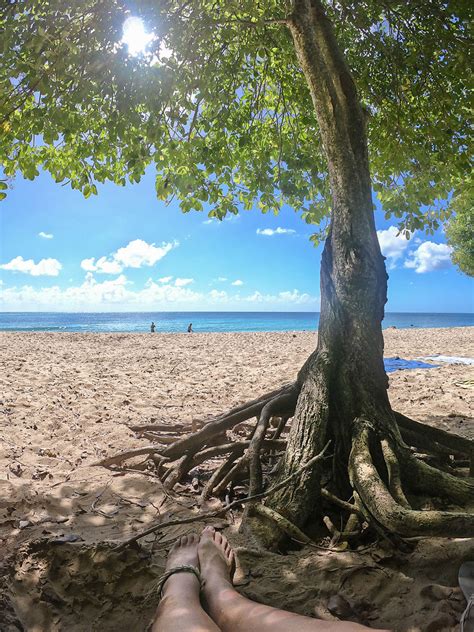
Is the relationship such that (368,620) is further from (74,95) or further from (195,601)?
(74,95)

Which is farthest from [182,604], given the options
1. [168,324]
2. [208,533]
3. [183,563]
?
[168,324]

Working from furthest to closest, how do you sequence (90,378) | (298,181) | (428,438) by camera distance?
1. (90,378)
2. (298,181)
3. (428,438)

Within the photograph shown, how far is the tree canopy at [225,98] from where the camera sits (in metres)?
4.71

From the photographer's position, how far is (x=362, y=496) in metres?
3.02

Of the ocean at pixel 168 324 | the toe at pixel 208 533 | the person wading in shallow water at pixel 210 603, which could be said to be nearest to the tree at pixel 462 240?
the toe at pixel 208 533

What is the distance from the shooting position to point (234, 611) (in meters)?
2.20

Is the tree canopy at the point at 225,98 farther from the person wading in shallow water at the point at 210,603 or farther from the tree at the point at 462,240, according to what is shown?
the tree at the point at 462,240

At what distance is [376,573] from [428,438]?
2.23 m

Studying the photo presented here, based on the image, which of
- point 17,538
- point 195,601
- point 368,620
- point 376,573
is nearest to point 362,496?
point 376,573

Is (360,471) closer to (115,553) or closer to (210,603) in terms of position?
(210,603)

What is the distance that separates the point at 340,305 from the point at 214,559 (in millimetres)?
2436

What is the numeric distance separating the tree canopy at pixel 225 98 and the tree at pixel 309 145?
0.03m

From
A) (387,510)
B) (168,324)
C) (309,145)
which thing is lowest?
(168,324)

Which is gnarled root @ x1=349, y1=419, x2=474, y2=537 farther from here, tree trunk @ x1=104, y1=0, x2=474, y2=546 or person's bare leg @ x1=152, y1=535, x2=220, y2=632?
person's bare leg @ x1=152, y1=535, x2=220, y2=632
